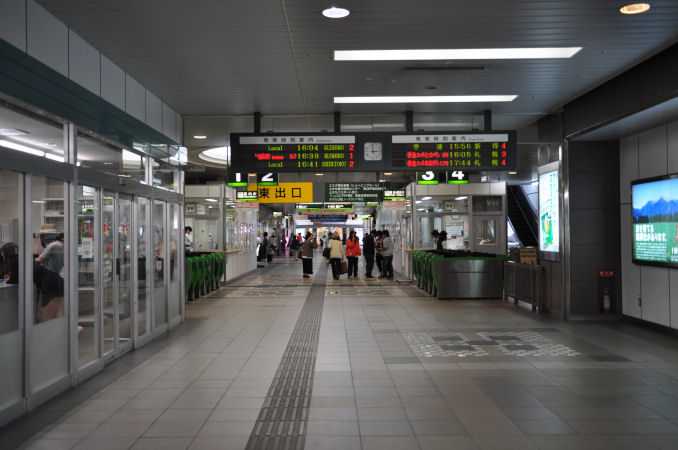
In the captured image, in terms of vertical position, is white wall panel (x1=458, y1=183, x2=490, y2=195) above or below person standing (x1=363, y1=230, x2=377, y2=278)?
above

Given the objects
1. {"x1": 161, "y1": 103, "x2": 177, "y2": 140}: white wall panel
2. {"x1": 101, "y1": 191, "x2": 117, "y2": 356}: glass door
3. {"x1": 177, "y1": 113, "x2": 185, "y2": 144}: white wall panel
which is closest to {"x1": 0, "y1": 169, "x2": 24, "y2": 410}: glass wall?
{"x1": 101, "y1": 191, "x2": 117, "y2": 356}: glass door

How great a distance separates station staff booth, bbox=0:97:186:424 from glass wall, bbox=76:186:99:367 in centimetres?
1

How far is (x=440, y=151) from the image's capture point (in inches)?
298

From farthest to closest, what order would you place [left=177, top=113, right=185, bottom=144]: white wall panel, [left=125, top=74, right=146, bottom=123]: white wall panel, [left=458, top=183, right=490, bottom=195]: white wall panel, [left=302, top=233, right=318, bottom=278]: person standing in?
[left=302, top=233, right=318, bottom=278]: person standing < [left=458, top=183, right=490, bottom=195]: white wall panel < [left=177, top=113, right=185, bottom=144]: white wall panel < [left=125, top=74, right=146, bottom=123]: white wall panel

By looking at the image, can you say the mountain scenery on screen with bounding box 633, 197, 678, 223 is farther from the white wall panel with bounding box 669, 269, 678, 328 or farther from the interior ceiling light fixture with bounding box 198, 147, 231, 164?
the interior ceiling light fixture with bounding box 198, 147, 231, 164

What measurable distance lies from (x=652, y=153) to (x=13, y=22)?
8011 mm

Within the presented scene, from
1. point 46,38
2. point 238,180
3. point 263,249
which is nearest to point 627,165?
point 238,180

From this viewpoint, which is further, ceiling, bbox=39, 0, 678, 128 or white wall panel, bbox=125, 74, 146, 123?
white wall panel, bbox=125, 74, 146, 123

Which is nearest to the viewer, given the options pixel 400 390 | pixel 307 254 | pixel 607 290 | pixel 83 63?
pixel 400 390

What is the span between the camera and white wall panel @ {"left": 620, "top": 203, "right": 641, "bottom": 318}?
26.8ft

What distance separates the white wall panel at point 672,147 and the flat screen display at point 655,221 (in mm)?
209

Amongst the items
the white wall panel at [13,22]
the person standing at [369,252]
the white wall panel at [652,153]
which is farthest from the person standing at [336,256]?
the white wall panel at [13,22]

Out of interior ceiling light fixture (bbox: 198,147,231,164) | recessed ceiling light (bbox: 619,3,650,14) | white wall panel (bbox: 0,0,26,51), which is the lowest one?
white wall panel (bbox: 0,0,26,51)

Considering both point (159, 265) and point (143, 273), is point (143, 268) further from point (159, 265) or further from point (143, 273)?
point (159, 265)
